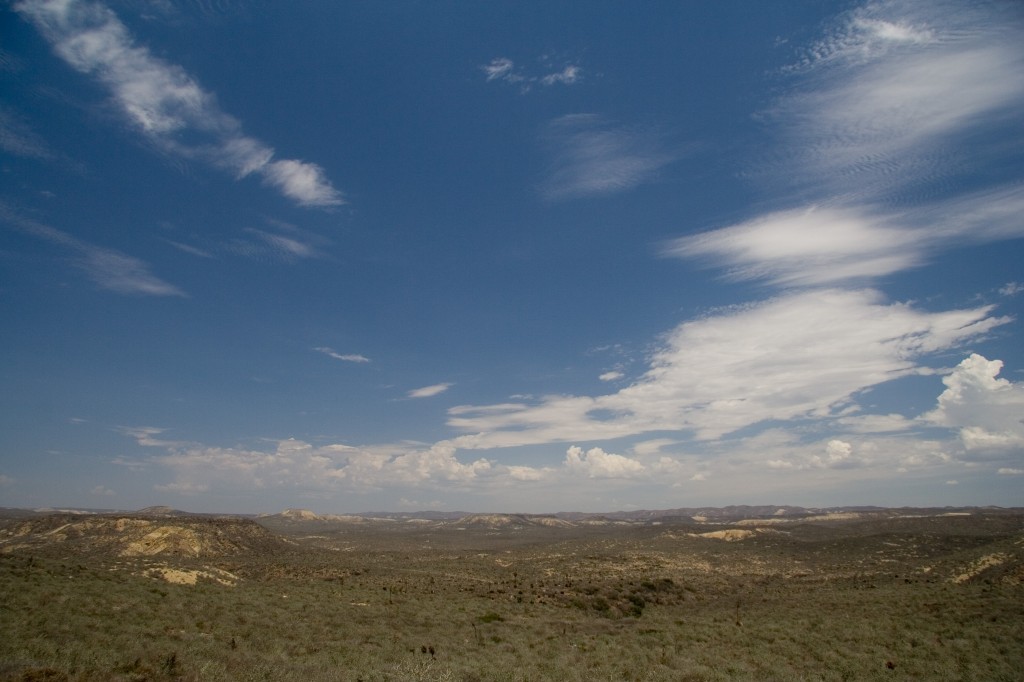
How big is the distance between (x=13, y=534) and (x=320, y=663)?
65.6 m

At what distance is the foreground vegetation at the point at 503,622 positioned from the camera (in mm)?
16375

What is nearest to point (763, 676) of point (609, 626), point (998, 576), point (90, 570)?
point (609, 626)

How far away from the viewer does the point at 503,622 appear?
1057 inches

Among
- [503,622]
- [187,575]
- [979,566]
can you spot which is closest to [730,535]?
[979,566]

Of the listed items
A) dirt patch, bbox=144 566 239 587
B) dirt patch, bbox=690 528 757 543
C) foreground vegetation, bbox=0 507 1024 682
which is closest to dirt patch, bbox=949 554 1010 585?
foreground vegetation, bbox=0 507 1024 682

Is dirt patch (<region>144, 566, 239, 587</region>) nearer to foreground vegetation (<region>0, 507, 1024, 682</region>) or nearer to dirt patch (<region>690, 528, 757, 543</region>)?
foreground vegetation (<region>0, 507, 1024, 682</region>)

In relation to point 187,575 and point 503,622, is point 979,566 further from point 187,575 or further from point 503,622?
point 187,575

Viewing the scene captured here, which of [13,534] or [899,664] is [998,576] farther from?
[13,534]

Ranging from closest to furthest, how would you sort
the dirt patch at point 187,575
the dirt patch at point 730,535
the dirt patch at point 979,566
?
the dirt patch at point 187,575 → the dirt patch at point 979,566 → the dirt patch at point 730,535

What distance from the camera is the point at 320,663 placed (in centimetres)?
1711

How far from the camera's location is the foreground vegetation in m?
16.4

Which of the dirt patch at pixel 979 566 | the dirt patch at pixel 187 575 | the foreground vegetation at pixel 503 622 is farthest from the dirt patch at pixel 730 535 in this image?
the dirt patch at pixel 187 575

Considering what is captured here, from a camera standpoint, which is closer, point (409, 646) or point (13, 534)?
point (409, 646)

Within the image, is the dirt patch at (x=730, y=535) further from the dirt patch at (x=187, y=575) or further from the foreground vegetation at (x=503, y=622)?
the dirt patch at (x=187, y=575)
